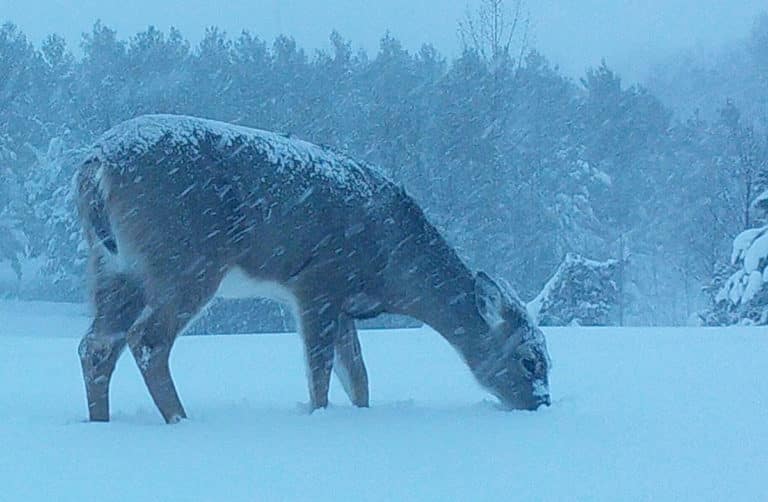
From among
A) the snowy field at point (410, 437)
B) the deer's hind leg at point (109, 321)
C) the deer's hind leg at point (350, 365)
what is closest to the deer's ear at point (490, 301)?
the snowy field at point (410, 437)

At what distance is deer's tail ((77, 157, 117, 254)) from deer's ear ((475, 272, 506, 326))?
2.23m

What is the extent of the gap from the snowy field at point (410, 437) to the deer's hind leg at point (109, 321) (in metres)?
0.30

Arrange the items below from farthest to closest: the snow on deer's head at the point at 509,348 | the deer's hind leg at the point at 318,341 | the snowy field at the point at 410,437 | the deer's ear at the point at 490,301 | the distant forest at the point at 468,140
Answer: the distant forest at the point at 468,140 < the deer's ear at the point at 490,301 < the snow on deer's head at the point at 509,348 < the deer's hind leg at the point at 318,341 < the snowy field at the point at 410,437

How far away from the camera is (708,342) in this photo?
8789 mm

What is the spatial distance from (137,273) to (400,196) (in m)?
1.82

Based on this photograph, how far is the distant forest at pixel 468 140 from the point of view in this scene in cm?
2733

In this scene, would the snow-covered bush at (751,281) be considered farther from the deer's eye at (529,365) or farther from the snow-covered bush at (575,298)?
the deer's eye at (529,365)

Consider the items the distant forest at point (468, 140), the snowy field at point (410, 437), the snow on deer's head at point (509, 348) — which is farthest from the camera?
the distant forest at point (468, 140)

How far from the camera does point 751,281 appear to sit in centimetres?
1867

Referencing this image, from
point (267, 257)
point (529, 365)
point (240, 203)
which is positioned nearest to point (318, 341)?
point (267, 257)

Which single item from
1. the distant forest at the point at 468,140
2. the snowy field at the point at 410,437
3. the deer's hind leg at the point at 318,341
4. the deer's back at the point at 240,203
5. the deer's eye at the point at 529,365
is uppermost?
the distant forest at the point at 468,140

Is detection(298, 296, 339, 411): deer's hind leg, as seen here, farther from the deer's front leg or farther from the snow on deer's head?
the snow on deer's head

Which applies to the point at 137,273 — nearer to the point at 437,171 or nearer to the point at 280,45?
the point at 437,171

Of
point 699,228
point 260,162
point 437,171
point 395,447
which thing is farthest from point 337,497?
point 699,228
